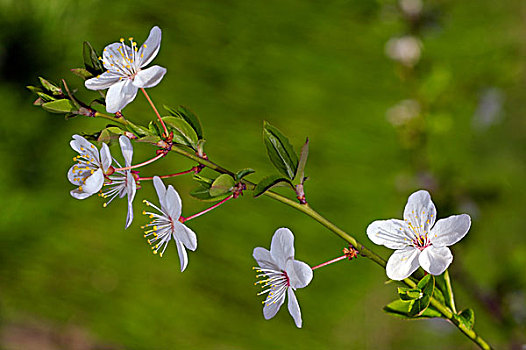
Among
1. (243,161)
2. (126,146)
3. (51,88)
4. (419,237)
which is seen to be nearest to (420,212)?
(419,237)

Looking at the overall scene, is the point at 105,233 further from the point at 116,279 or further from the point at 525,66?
the point at 525,66

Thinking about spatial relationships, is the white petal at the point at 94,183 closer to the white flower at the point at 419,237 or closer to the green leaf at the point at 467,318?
the white flower at the point at 419,237

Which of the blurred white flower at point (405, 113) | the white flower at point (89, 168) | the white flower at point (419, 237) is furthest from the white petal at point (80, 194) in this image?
the blurred white flower at point (405, 113)

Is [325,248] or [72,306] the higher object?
[325,248]

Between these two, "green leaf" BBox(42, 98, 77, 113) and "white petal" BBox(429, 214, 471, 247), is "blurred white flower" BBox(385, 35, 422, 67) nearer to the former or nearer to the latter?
"white petal" BBox(429, 214, 471, 247)

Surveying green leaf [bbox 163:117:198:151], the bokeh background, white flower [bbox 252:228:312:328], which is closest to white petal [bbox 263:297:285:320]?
white flower [bbox 252:228:312:328]

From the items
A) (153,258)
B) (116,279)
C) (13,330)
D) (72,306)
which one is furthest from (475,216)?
(13,330)
